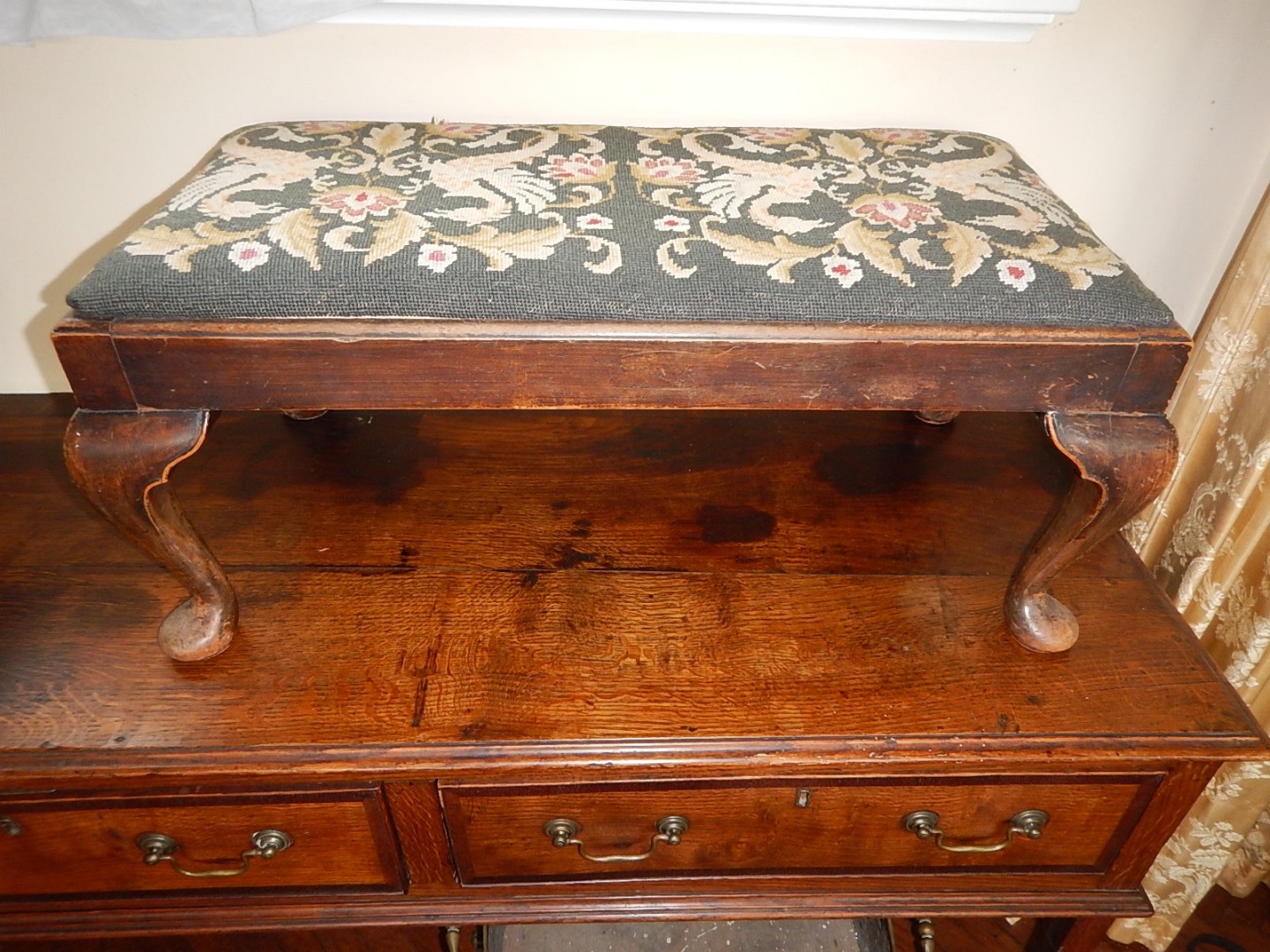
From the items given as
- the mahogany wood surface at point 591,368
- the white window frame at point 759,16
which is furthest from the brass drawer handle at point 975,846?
the white window frame at point 759,16

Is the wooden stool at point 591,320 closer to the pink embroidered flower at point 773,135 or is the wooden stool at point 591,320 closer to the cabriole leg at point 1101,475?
the cabriole leg at point 1101,475

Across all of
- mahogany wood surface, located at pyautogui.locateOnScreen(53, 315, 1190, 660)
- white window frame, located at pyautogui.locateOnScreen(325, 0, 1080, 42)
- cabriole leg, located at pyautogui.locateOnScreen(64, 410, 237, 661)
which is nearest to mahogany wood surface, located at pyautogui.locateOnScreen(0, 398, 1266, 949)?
cabriole leg, located at pyautogui.locateOnScreen(64, 410, 237, 661)

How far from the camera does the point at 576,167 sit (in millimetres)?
736

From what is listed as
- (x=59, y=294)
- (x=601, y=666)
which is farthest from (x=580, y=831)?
(x=59, y=294)

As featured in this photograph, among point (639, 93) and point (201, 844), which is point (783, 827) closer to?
point (201, 844)

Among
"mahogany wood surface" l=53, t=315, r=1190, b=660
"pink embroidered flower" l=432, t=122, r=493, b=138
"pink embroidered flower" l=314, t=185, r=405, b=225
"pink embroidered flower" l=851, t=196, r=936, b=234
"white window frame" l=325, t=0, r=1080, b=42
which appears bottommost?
"mahogany wood surface" l=53, t=315, r=1190, b=660

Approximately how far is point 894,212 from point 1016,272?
112mm

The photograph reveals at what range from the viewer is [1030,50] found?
934mm

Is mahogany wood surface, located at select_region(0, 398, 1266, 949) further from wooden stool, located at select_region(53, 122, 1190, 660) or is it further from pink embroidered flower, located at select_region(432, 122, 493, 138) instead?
pink embroidered flower, located at select_region(432, 122, 493, 138)

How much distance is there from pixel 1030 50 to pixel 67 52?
981 mm

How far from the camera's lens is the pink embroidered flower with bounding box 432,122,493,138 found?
2.64 ft

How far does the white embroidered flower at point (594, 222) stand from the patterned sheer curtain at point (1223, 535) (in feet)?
2.16

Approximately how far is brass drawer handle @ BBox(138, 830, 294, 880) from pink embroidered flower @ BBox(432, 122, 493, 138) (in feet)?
2.03

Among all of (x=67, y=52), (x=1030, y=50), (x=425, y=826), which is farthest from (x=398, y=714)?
(x=1030, y=50)
